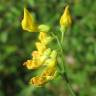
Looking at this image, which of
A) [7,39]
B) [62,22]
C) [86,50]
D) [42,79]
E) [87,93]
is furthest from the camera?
[7,39]

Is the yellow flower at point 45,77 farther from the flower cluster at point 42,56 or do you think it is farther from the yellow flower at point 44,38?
the yellow flower at point 44,38

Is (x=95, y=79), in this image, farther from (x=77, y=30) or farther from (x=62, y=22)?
(x=62, y=22)

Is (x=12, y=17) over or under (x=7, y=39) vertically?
over

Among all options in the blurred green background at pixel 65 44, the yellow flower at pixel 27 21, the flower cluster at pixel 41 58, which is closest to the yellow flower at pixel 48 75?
the flower cluster at pixel 41 58

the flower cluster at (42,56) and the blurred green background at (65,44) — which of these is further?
the blurred green background at (65,44)

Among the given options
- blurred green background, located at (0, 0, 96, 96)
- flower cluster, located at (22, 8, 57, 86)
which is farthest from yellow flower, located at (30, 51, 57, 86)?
blurred green background, located at (0, 0, 96, 96)

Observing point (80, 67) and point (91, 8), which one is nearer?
point (91, 8)

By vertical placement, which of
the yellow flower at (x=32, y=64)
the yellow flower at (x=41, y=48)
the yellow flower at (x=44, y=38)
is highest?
the yellow flower at (x=44, y=38)

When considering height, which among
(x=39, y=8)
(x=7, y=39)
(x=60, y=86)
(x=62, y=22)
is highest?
(x=62, y=22)

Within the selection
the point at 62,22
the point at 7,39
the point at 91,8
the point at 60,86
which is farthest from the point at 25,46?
the point at 62,22
